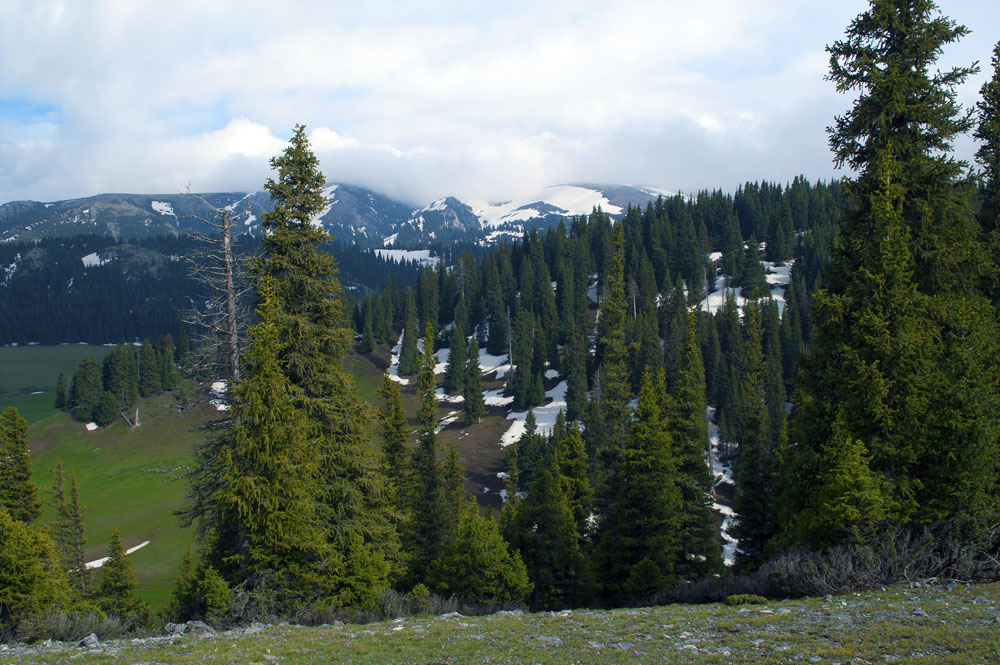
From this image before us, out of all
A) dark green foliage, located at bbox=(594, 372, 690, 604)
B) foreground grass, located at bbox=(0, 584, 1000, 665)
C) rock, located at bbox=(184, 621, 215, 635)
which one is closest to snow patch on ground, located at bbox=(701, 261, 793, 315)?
dark green foliage, located at bbox=(594, 372, 690, 604)

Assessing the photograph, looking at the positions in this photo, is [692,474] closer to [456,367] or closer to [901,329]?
[901,329]

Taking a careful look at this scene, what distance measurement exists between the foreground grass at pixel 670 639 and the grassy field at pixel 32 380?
108m

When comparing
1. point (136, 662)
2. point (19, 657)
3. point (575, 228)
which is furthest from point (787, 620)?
point (575, 228)

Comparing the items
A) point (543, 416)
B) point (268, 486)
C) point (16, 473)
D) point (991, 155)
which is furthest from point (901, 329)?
point (543, 416)

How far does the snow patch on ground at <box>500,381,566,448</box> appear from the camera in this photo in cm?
8088

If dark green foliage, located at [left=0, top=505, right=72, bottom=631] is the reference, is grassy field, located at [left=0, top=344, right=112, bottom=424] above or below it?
below

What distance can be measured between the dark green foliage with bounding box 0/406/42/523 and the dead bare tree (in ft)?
57.6

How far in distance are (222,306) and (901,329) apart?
19125mm

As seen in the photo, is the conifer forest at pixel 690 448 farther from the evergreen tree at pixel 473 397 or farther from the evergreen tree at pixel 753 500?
the evergreen tree at pixel 473 397

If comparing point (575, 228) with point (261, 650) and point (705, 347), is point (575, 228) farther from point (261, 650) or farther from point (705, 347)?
point (261, 650)

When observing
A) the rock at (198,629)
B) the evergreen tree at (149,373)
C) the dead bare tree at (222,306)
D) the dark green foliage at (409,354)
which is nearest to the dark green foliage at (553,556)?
the dead bare tree at (222,306)

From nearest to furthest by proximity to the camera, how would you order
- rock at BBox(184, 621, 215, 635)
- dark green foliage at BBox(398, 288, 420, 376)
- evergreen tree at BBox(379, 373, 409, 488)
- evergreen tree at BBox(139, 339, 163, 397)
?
rock at BBox(184, 621, 215, 635) → evergreen tree at BBox(379, 373, 409, 488) → evergreen tree at BBox(139, 339, 163, 397) → dark green foliage at BBox(398, 288, 420, 376)

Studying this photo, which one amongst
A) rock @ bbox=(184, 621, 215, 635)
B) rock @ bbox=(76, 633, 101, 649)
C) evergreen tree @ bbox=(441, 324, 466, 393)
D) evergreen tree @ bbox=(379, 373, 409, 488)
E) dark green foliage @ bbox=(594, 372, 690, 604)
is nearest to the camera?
rock @ bbox=(76, 633, 101, 649)

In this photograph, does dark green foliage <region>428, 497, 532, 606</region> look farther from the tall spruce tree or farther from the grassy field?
the grassy field
